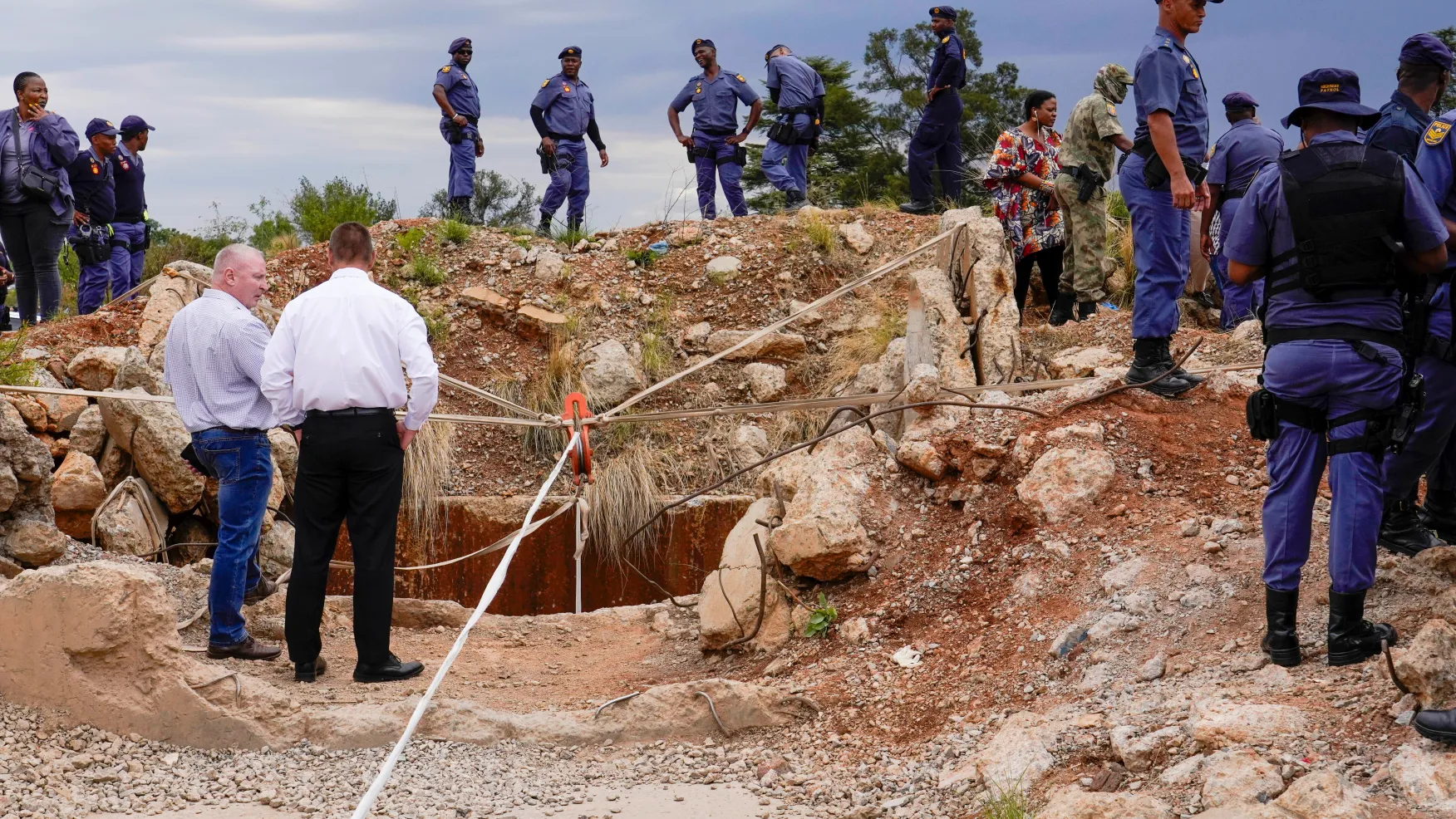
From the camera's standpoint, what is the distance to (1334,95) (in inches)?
147

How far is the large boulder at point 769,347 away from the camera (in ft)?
31.8

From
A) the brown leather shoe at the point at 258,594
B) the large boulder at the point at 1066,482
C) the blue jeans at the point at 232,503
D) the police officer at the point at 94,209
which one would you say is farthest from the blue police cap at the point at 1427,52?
the police officer at the point at 94,209

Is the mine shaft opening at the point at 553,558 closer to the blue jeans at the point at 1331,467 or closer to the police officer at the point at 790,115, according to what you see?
the police officer at the point at 790,115

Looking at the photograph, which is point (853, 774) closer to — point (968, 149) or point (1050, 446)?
point (1050, 446)

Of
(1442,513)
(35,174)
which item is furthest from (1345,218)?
(35,174)

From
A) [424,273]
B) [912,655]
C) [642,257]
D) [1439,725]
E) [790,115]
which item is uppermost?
[790,115]

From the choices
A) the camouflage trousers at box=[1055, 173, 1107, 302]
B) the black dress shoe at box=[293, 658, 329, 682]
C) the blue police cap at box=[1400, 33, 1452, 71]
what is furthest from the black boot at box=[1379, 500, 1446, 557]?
the black dress shoe at box=[293, 658, 329, 682]

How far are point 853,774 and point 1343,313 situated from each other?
199 cm

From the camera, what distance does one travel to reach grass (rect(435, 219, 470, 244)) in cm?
1080

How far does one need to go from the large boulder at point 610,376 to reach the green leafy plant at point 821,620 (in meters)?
4.41

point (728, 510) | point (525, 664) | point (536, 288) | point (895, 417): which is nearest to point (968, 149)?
point (536, 288)

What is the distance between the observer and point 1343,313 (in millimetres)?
3627

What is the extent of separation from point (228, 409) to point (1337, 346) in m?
4.03

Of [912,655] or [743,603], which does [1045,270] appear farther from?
[912,655]
